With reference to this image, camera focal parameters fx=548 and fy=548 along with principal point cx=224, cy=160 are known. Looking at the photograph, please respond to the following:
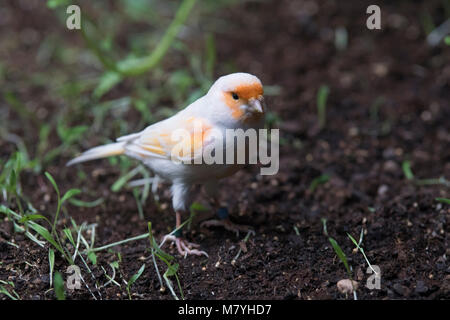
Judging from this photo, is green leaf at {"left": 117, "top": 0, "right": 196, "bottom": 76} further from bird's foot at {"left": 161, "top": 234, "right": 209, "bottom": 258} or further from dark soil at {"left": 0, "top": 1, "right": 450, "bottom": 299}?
bird's foot at {"left": 161, "top": 234, "right": 209, "bottom": 258}

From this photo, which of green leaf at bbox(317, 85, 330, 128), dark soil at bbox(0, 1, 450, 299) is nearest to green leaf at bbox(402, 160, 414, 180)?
dark soil at bbox(0, 1, 450, 299)

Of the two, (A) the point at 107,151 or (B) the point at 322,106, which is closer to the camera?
(A) the point at 107,151

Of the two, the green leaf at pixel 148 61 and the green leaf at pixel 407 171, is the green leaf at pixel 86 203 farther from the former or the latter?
the green leaf at pixel 407 171

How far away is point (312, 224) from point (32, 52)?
378cm

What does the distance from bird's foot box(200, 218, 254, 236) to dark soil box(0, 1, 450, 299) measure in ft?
0.15

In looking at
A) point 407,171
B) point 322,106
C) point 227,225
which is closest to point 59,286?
point 227,225

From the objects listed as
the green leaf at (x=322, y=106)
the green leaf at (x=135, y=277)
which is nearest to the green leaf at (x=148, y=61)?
the green leaf at (x=322, y=106)

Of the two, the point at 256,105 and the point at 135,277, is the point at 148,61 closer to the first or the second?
the point at 256,105

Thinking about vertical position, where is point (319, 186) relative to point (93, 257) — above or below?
above

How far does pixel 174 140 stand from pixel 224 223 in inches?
25.0

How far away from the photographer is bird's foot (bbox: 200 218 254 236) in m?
3.38

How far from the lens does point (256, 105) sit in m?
2.89
